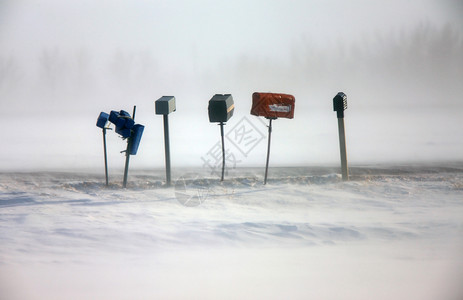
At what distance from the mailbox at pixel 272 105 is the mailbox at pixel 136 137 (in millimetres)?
1201

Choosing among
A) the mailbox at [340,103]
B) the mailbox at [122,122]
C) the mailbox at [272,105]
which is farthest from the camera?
the mailbox at [340,103]

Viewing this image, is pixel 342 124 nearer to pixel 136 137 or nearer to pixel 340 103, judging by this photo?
pixel 340 103

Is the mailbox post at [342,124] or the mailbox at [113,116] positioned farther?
the mailbox post at [342,124]

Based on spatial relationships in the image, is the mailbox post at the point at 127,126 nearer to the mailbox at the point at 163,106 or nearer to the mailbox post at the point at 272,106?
the mailbox at the point at 163,106

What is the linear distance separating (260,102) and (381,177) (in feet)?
5.22

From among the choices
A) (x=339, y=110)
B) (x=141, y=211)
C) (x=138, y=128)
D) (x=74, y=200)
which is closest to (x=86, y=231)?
(x=141, y=211)

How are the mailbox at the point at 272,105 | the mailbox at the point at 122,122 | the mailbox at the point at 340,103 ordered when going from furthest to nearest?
the mailbox at the point at 340,103, the mailbox at the point at 272,105, the mailbox at the point at 122,122

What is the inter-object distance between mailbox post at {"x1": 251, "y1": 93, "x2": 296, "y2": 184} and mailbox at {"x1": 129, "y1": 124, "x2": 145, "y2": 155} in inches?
47.3

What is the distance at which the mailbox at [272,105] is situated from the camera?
6.84 meters

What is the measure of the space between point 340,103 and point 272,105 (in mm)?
793

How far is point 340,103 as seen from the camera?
710cm

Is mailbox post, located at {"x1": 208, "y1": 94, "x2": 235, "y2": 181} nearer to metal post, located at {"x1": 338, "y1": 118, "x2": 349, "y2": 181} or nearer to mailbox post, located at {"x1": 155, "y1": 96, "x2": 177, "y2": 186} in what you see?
mailbox post, located at {"x1": 155, "y1": 96, "x2": 177, "y2": 186}

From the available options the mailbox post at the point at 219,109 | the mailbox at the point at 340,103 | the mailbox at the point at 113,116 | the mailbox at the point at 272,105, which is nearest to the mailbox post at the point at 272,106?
the mailbox at the point at 272,105

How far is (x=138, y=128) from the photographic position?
6.76 meters
